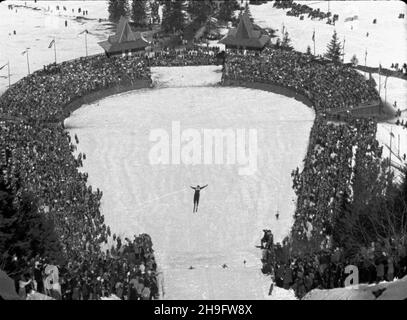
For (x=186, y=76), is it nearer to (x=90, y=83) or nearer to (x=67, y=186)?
(x=90, y=83)

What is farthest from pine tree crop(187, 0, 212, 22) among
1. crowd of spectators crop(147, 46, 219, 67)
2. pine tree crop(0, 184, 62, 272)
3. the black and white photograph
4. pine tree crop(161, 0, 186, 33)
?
pine tree crop(0, 184, 62, 272)

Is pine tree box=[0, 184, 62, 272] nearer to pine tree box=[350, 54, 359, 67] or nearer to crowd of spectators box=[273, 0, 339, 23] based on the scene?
pine tree box=[350, 54, 359, 67]

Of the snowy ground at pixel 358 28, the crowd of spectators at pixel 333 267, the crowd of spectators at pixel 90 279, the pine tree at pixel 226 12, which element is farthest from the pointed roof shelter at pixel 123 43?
the crowd of spectators at pixel 333 267

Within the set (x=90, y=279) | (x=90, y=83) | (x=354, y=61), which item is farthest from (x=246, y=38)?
(x=90, y=279)

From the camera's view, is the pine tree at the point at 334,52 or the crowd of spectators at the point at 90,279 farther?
the pine tree at the point at 334,52

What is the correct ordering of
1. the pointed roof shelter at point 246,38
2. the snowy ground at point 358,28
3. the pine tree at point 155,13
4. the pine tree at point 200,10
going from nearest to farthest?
the pointed roof shelter at point 246,38 < the snowy ground at point 358,28 < the pine tree at point 200,10 < the pine tree at point 155,13

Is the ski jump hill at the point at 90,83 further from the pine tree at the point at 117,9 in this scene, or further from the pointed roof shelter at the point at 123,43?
the pine tree at the point at 117,9
